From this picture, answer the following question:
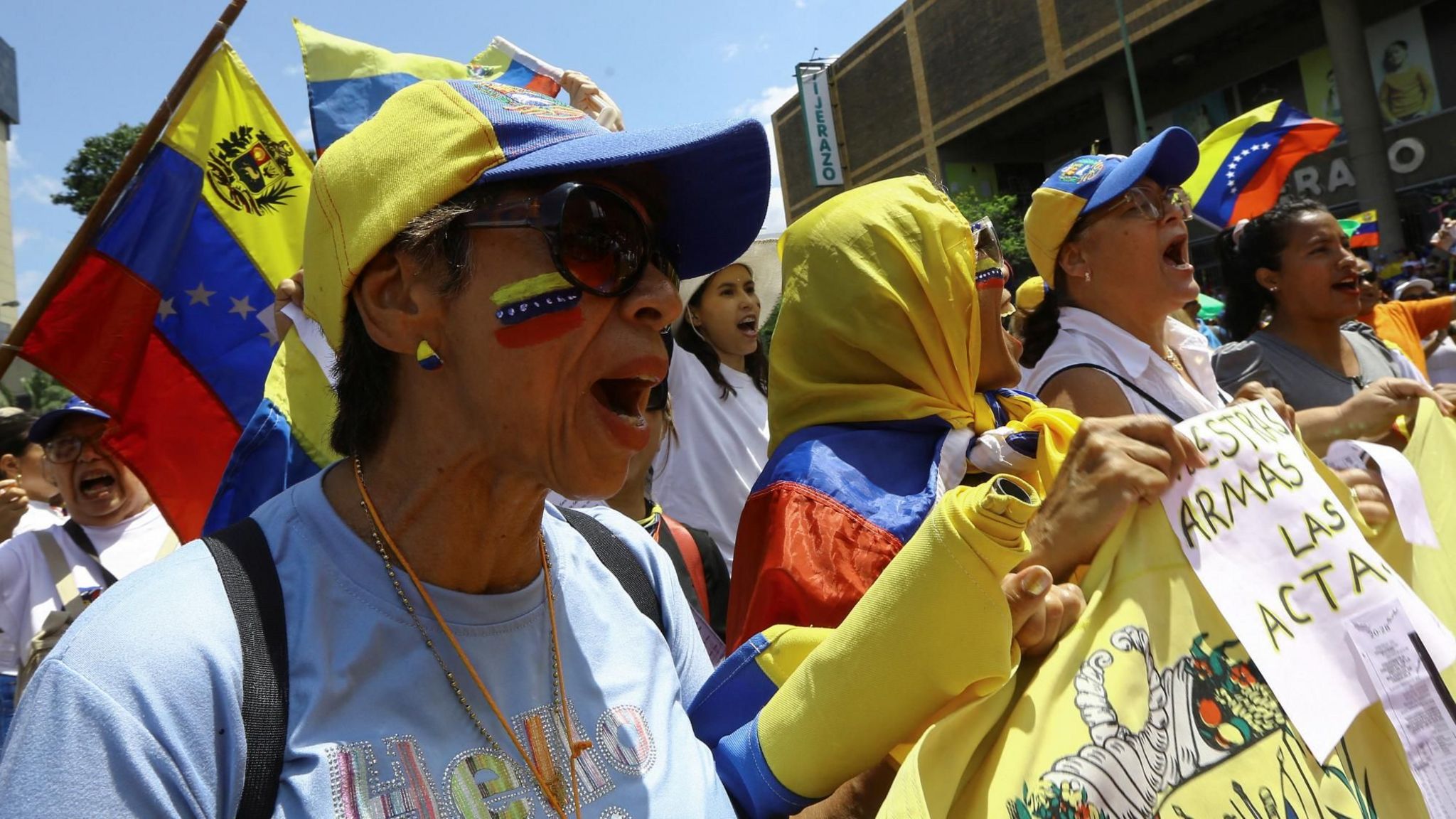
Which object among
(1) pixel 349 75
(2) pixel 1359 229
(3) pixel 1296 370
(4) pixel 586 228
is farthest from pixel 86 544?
(2) pixel 1359 229

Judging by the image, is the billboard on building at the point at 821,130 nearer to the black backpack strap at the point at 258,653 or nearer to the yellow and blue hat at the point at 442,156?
the yellow and blue hat at the point at 442,156

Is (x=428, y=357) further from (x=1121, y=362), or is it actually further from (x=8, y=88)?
(x=8, y=88)

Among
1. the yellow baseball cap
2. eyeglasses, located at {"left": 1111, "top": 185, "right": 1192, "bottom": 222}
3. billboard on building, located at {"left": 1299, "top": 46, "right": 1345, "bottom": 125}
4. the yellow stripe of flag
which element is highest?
billboard on building, located at {"left": 1299, "top": 46, "right": 1345, "bottom": 125}

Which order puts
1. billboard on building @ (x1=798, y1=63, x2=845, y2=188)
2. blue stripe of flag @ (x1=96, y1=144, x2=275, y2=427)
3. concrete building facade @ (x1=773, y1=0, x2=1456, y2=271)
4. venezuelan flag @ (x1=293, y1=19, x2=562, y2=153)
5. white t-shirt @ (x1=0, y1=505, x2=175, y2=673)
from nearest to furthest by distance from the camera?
1. venezuelan flag @ (x1=293, y1=19, x2=562, y2=153)
2. blue stripe of flag @ (x1=96, y1=144, x2=275, y2=427)
3. white t-shirt @ (x1=0, y1=505, x2=175, y2=673)
4. concrete building facade @ (x1=773, y1=0, x2=1456, y2=271)
5. billboard on building @ (x1=798, y1=63, x2=845, y2=188)

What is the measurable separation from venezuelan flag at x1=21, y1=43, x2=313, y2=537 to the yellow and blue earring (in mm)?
2723

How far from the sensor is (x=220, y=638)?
1.16 meters

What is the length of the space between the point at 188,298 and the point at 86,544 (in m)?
1.46

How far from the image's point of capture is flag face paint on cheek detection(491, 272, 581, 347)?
1394mm

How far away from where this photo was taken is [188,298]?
386 centimetres

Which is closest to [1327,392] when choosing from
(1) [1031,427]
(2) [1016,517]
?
(1) [1031,427]

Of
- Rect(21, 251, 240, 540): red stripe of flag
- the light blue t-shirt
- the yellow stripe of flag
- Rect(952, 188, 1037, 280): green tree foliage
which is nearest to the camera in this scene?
the light blue t-shirt

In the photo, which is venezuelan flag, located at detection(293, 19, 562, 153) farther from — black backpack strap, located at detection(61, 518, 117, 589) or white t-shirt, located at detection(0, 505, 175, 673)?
black backpack strap, located at detection(61, 518, 117, 589)

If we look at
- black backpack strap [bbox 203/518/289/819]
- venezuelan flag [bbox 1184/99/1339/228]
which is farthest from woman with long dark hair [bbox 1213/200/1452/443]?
black backpack strap [bbox 203/518/289/819]

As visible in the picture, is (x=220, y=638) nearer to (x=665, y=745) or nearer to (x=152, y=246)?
(x=665, y=745)
